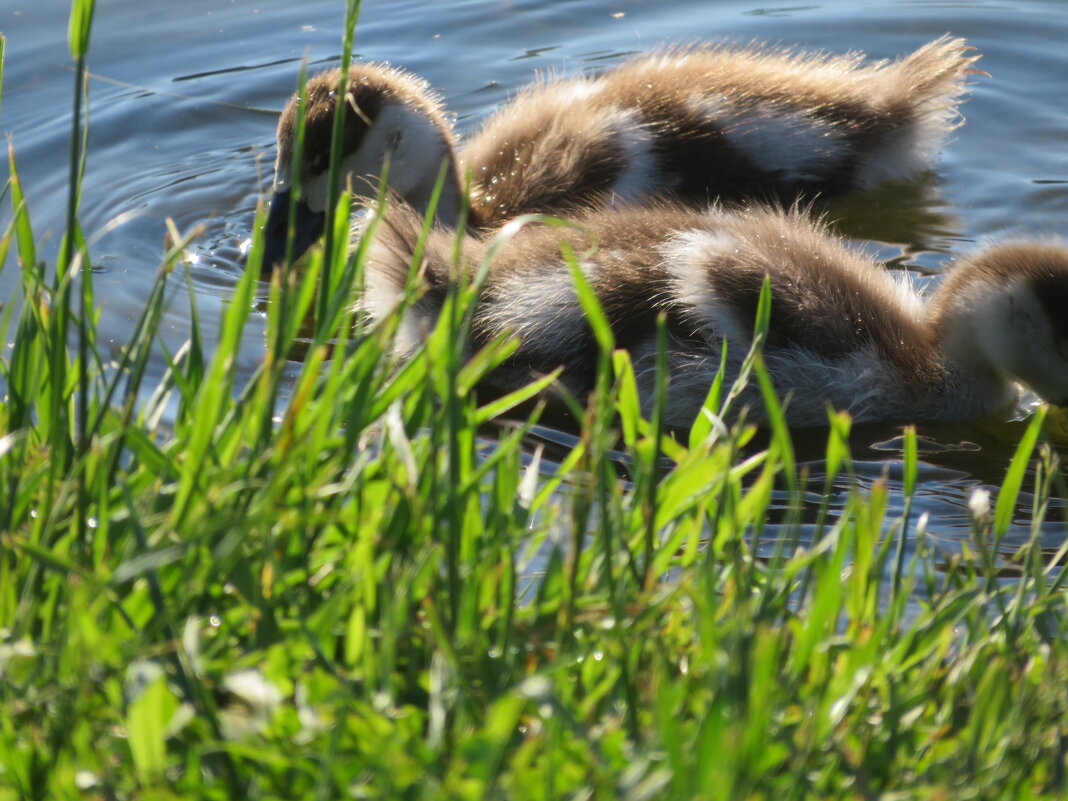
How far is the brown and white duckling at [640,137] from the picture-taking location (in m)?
3.96

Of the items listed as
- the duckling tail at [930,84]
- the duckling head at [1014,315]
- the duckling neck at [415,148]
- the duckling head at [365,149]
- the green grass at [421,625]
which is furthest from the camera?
the duckling tail at [930,84]

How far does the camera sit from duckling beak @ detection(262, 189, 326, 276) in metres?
3.96

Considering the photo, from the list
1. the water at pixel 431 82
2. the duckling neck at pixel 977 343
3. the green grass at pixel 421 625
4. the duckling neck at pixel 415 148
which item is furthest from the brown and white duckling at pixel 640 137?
the green grass at pixel 421 625

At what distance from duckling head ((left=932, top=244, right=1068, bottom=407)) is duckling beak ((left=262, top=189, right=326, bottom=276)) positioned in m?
1.75

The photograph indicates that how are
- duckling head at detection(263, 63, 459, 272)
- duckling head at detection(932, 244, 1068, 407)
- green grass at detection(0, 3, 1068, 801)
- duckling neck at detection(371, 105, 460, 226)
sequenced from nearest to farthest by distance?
green grass at detection(0, 3, 1068, 801)
duckling head at detection(932, 244, 1068, 407)
duckling head at detection(263, 63, 459, 272)
duckling neck at detection(371, 105, 460, 226)

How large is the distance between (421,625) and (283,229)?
2.58 m

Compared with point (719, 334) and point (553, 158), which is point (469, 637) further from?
point (553, 158)

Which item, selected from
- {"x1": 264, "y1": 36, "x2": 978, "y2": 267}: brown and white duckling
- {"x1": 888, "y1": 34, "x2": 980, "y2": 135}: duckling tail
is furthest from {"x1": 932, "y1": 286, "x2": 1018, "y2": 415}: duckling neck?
{"x1": 888, "y1": 34, "x2": 980, "y2": 135}: duckling tail

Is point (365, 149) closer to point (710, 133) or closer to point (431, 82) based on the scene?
point (710, 133)

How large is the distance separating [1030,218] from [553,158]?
1.56 metres

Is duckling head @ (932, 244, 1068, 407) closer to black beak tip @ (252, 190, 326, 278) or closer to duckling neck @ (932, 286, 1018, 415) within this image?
duckling neck @ (932, 286, 1018, 415)

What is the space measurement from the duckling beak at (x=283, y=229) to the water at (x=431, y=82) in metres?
0.14

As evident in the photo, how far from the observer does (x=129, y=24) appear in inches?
226

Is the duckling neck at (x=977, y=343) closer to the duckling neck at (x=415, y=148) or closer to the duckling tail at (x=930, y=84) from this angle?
the duckling tail at (x=930, y=84)
